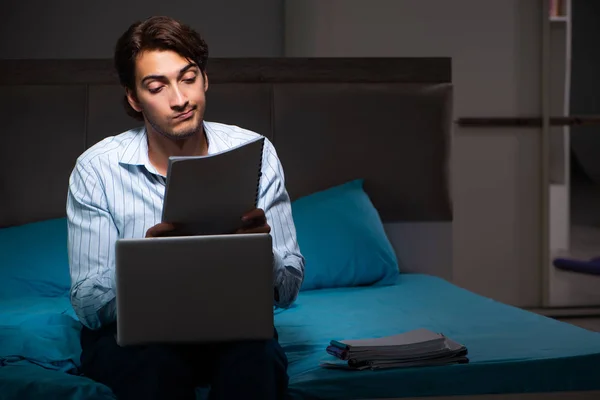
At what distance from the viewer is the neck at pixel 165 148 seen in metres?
2.02

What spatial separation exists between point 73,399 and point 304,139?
5.50 feet

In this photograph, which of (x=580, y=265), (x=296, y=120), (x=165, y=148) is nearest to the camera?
(x=165, y=148)

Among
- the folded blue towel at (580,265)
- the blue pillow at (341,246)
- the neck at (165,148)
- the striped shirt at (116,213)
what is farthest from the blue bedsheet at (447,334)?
the folded blue towel at (580,265)

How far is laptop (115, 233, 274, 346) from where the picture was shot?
1450 mm

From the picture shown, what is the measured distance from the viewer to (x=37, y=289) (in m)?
2.64

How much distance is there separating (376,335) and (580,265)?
258 cm

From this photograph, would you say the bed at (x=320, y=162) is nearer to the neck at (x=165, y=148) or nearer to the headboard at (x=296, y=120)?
the headboard at (x=296, y=120)

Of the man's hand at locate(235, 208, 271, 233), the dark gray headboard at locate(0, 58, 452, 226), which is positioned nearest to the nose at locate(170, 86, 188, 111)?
the man's hand at locate(235, 208, 271, 233)

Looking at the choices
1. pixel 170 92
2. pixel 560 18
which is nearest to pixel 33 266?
pixel 170 92

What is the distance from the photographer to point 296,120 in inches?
120

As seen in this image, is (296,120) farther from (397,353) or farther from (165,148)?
(397,353)

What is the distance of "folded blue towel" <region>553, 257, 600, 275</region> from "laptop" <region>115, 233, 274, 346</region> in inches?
123

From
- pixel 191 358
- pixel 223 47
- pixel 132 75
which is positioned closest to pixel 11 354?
pixel 191 358

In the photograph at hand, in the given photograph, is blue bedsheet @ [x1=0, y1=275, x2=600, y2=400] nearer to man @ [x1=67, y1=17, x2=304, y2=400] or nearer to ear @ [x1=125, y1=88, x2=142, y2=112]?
man @ [x1=67, y1=17, x2=304, y2=400]
